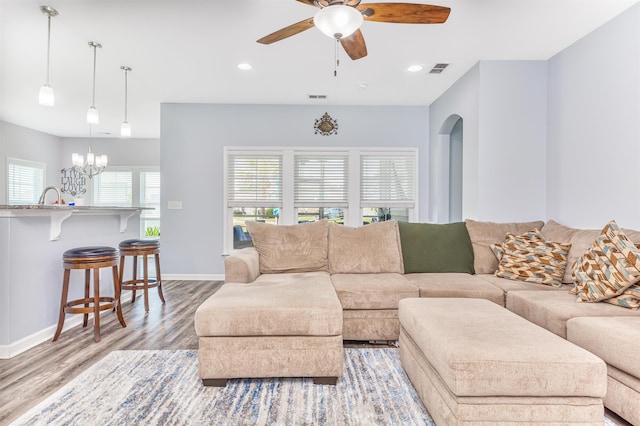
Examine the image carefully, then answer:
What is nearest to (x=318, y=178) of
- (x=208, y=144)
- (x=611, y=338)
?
A: (x=208, y=144)

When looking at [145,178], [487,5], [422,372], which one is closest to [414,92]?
[487,5]

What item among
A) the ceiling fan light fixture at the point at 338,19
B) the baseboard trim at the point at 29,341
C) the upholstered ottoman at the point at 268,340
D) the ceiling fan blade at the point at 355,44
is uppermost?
the ceiling fan blade at the point at 355,44

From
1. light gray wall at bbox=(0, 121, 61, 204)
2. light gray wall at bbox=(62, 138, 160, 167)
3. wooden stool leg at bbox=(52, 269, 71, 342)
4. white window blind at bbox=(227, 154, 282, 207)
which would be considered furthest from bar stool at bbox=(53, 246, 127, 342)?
light gray wall at bbox=(62, 138, 160, 167)

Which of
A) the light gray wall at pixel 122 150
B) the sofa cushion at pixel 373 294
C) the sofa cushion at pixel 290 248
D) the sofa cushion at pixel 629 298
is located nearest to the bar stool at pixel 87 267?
the sofa cushion at pixel 290 248

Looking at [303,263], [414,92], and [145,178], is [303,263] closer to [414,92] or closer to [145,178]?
[414,92]

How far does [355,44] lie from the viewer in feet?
8.07

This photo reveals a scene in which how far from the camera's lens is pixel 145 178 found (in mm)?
8078

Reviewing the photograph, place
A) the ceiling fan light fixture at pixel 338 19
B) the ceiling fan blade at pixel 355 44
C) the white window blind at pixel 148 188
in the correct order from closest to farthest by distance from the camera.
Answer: the ceiling fan light fixture at pixel 338 19
the ceiling fan blade at pixel 355 44
the white window blind at pixel 148 188

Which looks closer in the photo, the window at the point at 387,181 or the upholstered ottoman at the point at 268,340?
the upholstered ottoman at the point at 268,340

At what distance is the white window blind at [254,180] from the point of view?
5273mm

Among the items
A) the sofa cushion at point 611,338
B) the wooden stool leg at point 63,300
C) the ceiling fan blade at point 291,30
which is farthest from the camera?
the wooden stool leg at point 63,300

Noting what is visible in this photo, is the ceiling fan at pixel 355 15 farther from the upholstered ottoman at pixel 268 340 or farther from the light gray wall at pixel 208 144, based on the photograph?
the light gray wall at pixel 208 144

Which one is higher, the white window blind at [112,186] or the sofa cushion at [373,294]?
the white window blind at [112,186]

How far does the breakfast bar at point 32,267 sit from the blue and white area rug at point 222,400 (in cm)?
77
